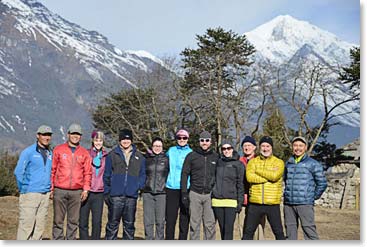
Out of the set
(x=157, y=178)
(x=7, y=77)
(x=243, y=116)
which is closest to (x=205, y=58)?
(x=243, y=116)

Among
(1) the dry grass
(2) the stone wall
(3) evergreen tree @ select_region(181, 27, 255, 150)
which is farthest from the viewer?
(3) evergreen tree @ select_region(181, 27, 255, 150)

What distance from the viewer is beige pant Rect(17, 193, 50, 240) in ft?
15.8

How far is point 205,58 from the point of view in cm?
1553

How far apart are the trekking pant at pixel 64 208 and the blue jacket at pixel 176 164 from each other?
969 millimetres

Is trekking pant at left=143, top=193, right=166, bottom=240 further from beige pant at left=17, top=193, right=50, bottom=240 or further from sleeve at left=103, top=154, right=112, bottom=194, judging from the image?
beige pant at left=17, top=193, right=50, bottom=240

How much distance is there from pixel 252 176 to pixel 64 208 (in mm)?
1959

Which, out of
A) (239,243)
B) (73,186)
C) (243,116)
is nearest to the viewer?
(239,243)

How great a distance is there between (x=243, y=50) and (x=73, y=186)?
1176 cm

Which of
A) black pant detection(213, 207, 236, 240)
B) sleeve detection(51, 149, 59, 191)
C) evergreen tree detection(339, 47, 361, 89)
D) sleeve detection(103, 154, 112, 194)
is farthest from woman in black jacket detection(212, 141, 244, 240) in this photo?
evergreen tree detection(339, 47, 361, 89)

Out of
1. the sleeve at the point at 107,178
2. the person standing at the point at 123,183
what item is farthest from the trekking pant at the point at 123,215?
the sleeve at the point at 107,178

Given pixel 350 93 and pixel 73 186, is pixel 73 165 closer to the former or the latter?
pixel 73 186

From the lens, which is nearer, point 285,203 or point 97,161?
point 285,203

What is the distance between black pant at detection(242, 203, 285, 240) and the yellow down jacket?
0.06 metres

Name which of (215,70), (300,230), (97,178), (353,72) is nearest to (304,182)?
(97,178)
